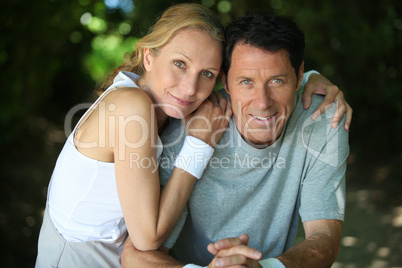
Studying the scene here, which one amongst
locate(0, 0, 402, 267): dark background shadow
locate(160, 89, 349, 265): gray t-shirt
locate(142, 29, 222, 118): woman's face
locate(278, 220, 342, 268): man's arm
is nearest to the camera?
locate(278, 220, 342, 268): man's arm

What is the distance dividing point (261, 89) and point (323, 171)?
1.80 feet

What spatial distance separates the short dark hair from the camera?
2.15 metres

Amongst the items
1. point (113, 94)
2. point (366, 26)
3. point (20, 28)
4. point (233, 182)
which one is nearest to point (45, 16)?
point (20, 28)

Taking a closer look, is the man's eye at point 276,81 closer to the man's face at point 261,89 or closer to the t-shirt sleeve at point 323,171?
the man's face at point 261,89

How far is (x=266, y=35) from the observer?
215cm

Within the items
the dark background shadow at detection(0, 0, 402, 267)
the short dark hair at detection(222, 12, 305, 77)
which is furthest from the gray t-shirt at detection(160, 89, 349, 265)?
the dark background shadow at detection(0, 0, 402, 267)

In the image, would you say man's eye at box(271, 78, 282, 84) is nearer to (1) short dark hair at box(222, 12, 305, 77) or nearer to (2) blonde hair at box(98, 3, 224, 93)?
(1) short dark hair at box(222, 12, 305, 77)

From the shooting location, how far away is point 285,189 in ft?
7.62

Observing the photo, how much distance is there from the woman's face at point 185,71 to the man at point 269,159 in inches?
5.2

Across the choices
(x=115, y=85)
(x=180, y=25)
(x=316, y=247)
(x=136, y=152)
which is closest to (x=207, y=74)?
(x=180, y=25)

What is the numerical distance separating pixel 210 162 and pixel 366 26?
4.71m

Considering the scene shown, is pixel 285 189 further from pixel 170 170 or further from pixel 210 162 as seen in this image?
pixel 170 170

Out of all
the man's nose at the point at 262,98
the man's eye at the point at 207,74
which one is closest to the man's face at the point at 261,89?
the man's nose at the point at 262,98

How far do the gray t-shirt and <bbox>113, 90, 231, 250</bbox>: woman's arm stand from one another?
0.22m
